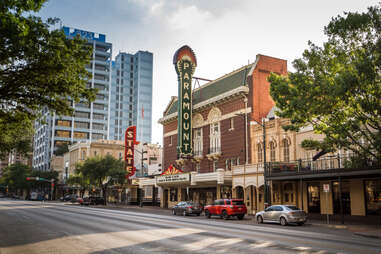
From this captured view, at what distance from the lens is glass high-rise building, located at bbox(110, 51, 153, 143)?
165 m

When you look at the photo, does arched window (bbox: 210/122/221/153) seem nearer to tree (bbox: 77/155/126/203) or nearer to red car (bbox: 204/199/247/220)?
red car (bbox: 204/199/247/220)

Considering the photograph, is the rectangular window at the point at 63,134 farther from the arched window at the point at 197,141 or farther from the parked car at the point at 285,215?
the parked car at the point at 285,215

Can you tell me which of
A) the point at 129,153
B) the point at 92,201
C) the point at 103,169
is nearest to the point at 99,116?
the point at 129,153

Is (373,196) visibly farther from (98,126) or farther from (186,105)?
(98,126)

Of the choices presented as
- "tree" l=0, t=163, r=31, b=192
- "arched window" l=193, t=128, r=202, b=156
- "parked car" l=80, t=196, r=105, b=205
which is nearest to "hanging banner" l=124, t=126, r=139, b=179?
"parked car" l=80, t=196, r=105, b=205

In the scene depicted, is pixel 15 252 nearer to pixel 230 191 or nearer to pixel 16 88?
pixel 16 88

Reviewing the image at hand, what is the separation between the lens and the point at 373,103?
20.3 metres

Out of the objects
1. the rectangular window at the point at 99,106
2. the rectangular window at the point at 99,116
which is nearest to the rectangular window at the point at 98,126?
the rectangular window at the point at 99,116

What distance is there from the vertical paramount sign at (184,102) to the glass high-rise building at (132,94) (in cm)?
11490

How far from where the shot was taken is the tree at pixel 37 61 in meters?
11.9

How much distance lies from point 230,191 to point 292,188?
351 inches

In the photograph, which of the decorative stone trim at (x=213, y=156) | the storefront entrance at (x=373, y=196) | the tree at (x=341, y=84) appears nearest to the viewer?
the tree at (x=341, y=84)

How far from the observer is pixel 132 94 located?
16950cm

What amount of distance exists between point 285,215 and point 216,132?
2249cm
